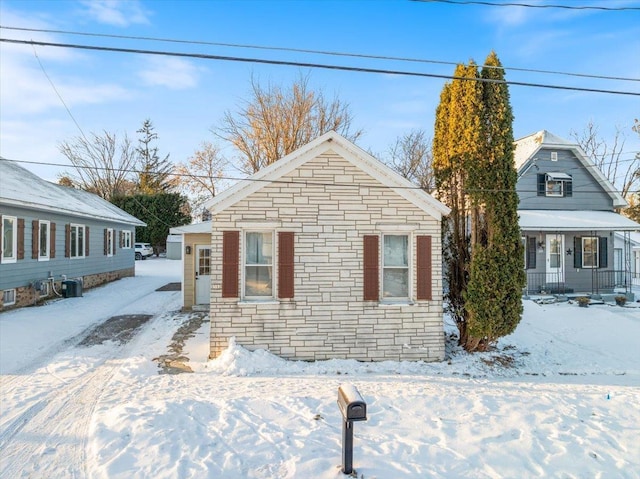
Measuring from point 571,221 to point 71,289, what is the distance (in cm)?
2017

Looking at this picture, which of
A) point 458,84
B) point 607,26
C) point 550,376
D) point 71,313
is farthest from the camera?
point 71,313

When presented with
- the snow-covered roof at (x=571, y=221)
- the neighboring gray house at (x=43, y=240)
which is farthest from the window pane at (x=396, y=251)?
the neighboring gray house at (x=43, y=240)

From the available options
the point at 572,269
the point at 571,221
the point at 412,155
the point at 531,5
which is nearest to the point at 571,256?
the point at 572,269

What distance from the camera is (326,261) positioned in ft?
26.3

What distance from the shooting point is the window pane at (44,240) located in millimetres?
14289

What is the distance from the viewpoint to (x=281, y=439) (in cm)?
442

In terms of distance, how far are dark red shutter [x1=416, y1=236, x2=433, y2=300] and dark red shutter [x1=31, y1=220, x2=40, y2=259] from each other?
13.2 metres

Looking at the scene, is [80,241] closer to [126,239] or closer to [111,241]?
[111,241]

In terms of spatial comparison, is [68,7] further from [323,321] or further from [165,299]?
[165,299]

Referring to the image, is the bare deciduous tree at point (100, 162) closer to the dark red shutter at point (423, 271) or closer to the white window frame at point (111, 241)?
the white window frame at point (111, 241)

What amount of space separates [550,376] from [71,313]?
42.9 ft

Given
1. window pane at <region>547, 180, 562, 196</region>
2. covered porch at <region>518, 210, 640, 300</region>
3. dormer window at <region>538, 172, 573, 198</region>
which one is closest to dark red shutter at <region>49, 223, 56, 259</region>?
covered porch at <region>518, 210, 640, 300</region>

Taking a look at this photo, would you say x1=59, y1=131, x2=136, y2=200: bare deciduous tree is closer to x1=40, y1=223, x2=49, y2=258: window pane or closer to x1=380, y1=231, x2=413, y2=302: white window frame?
x1=40, y1=223, x2=49, y2=258: window pane

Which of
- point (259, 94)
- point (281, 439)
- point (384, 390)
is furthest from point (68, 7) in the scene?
point (259, 94)
